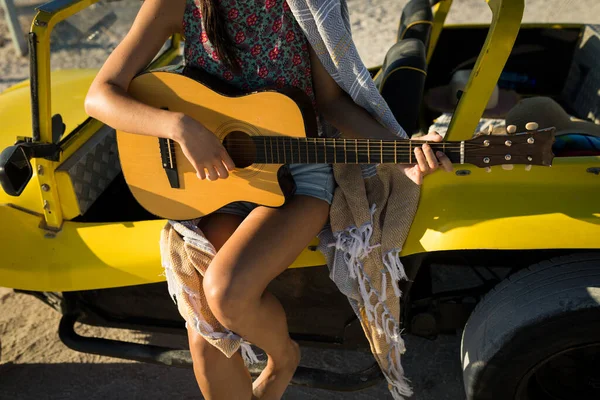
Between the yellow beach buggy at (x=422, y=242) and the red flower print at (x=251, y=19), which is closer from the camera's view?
the yellow beach buggy at (x=422, y=242)

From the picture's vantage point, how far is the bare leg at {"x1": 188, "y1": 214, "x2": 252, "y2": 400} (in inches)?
69.6

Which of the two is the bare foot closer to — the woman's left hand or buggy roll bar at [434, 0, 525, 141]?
the woman's left hand

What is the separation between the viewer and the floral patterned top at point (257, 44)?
1.81 metres

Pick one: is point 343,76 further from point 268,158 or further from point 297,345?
point 297,345

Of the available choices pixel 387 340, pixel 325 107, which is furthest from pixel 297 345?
pixel 325 107

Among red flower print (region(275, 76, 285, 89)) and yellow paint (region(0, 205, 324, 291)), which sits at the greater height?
red flower print (region(275, 76, 285, 89))

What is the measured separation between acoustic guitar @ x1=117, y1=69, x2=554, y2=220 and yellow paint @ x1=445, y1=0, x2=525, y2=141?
0.60 ft

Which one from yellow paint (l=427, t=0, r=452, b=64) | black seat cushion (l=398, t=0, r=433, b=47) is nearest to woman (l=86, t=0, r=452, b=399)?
black seat cushion (l=398, t=0, r=433, b=47)

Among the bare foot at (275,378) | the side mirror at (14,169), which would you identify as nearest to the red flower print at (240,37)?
the side mirror at (14,169)

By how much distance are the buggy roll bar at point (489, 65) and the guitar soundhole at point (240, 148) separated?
59cm

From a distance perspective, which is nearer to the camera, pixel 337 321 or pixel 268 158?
pixel 268 158

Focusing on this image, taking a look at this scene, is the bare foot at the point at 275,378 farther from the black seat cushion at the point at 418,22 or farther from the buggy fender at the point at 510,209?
the black seat cushion at the point at 418,22

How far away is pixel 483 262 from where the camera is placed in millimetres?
2141

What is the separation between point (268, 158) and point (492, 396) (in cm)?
100
